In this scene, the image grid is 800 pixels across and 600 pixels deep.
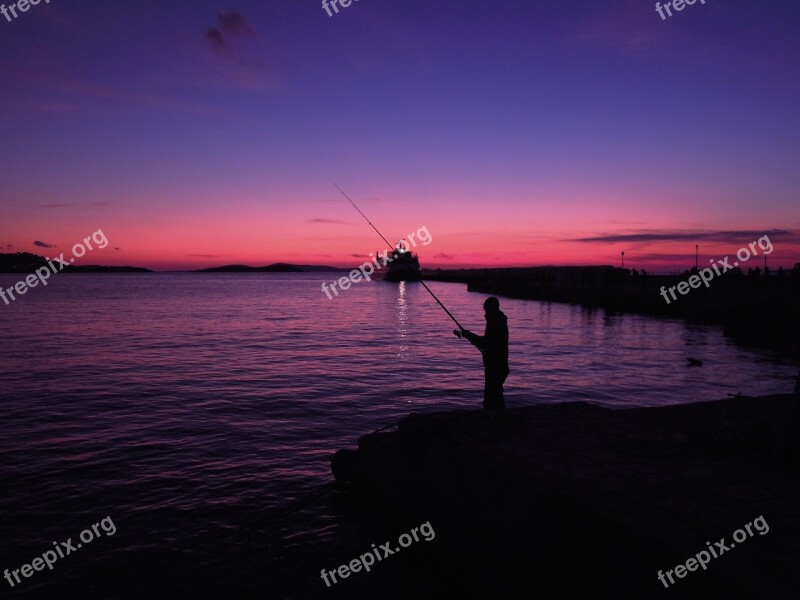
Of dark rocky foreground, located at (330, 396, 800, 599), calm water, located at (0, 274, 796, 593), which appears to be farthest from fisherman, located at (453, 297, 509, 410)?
calm water, located at (0, 274, 796, 593)

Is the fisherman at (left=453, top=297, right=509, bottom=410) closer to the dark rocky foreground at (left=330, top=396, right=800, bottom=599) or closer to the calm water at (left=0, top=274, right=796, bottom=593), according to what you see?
the dark rocky foreground at (left=330, top=396, right=800, bottom=599)

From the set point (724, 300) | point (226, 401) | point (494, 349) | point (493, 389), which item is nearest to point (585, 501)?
point (494, 349)

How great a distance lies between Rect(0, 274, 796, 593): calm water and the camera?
7500 millimetres

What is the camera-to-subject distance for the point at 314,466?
9.62m

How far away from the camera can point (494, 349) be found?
7.89m

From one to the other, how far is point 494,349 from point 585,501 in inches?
143

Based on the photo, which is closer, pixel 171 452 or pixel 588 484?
pixel 588 484

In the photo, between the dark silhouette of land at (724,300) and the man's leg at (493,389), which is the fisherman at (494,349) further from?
the dark silhouette of land at (724,300)

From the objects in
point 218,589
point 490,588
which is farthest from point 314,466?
point 490,588

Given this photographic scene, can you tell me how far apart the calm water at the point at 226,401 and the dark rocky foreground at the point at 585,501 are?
1.58m

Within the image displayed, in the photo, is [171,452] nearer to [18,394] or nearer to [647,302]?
[18,394]

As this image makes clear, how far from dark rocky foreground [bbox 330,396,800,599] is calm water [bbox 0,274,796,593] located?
158 cm

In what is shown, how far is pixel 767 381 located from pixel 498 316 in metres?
14.4

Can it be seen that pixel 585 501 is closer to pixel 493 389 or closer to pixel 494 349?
pixel 494 349
